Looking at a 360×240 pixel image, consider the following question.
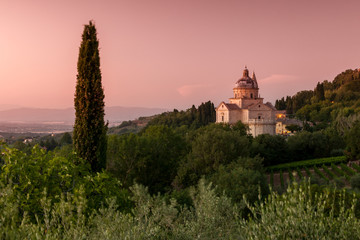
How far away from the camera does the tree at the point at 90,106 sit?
38.7 ft

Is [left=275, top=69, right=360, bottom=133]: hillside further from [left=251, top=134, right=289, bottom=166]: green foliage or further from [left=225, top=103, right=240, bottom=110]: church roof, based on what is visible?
[left=225, top=103, right=240, bottom=110]: church roof

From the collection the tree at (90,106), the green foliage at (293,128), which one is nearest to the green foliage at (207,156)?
the tree at (90,106)

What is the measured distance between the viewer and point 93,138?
11.9m

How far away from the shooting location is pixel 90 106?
12.0m

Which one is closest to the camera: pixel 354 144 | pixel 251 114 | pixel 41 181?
pixel 41 181

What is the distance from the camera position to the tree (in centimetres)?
1180

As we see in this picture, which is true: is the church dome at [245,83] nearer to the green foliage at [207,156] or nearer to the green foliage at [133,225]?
the green foliage at [207,156]

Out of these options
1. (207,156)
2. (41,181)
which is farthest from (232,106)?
(41,181)

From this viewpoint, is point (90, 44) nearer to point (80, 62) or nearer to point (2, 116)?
point (80, 62)

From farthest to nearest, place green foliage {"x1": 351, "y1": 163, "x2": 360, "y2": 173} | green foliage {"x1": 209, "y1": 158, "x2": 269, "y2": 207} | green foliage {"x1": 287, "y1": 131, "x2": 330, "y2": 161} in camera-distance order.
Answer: green foliage {"x1": 287, "y1": 131, "x2": 330, "y2": 161}, green foliage {"x1": 351, "y1": 163, "x2": 360, "y2": 173}, green foliage {"x1": 209, "y1": 158, "x2": 269, "y2": 207}

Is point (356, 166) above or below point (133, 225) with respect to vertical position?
below

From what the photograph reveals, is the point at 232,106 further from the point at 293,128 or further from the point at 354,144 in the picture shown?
the point at 293,128

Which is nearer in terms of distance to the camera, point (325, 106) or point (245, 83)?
point (245, 83)

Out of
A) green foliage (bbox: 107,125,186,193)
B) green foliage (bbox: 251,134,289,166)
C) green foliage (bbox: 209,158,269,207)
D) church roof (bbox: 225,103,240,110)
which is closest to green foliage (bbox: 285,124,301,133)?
church roof (bbox: 225,103,240,110)
